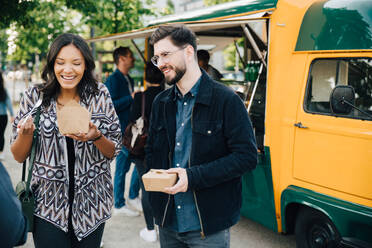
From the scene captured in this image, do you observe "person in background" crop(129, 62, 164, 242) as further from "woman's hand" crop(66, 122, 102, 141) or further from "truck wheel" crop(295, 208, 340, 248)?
"woman's hand" crop(66, 122, 102, 141)

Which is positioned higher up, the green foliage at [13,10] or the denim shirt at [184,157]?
the green foliage at [13,10]

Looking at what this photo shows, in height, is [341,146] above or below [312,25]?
below

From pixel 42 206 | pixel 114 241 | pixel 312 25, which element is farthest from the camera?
pixel 114 241

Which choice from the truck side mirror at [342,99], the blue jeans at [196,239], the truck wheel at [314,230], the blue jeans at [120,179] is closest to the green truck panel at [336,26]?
the truck side mirror at [342,99]

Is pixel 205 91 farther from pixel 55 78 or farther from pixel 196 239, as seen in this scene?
pixel 55 78

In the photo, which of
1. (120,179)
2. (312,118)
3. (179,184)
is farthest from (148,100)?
(179,184)

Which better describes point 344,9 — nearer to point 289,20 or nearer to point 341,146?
point 289,20

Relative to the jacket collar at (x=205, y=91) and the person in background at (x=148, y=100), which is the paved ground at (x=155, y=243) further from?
the jacket collar at (x=205, y=91)

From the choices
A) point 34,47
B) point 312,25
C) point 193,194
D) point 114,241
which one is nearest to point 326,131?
point 312,25

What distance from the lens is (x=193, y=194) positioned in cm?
214

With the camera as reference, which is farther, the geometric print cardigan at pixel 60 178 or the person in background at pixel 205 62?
the person in background at pixel 205 62

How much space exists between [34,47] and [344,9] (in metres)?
12.1

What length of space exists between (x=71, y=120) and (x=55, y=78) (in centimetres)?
45

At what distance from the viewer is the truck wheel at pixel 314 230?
3.62m
